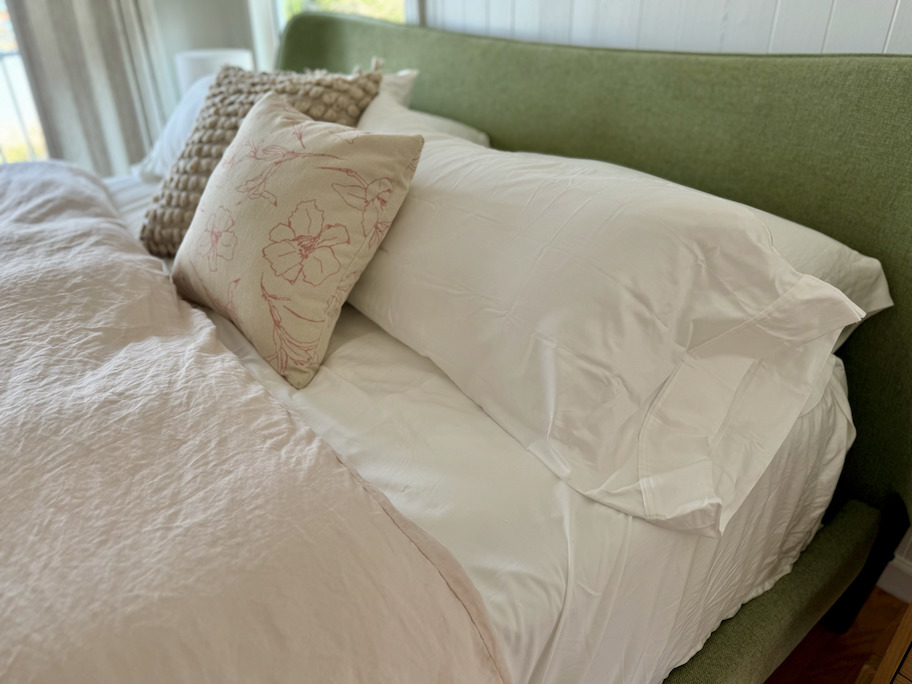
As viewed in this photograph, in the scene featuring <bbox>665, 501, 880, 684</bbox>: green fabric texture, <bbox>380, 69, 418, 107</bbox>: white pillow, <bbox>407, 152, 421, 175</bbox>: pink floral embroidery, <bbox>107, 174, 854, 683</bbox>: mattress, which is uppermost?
<bbox>380, 69, 418, 107</bbox>: white pillow

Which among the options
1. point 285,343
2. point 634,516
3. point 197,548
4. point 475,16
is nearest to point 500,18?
point 475,16

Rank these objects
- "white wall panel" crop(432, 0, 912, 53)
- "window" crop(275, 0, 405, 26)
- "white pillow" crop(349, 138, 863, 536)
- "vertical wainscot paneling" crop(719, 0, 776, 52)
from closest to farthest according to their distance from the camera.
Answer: "white pillow" crop(349, 138, 863, 536), "white wall panel" crop(432, 0, 912, 53), "vertical wainscot paneling" crop(719, 0, 776, 52), "window" crop(275, 0, 405, 26)

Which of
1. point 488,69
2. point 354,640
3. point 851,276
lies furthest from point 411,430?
point 488,69

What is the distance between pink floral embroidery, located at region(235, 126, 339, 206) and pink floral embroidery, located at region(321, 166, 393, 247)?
0.05m

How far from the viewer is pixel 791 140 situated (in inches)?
40.4

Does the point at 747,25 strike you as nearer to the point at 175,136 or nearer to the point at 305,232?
the point at 305,232

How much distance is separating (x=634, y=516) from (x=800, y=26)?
0.90 metres

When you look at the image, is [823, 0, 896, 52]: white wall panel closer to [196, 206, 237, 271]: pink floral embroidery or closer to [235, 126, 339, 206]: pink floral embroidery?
[235, 126, 339, 206]: pink floral embroidery

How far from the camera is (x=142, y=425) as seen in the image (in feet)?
2.40

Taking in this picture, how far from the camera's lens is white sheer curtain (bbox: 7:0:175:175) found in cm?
236

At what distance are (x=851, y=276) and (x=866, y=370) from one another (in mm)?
200

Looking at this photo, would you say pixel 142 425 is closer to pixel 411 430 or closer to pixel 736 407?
pixel 411 430

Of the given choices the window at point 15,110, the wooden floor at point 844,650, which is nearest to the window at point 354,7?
the window at point 15,110

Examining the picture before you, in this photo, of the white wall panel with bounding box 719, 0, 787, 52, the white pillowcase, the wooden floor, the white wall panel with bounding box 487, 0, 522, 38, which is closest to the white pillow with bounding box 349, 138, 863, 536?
the white wall panel with bounding box 719, 0, 787, 52
